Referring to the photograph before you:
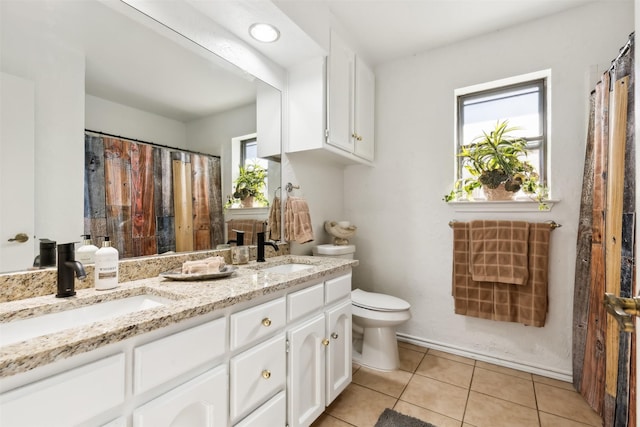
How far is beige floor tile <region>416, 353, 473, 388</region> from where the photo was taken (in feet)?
6.58

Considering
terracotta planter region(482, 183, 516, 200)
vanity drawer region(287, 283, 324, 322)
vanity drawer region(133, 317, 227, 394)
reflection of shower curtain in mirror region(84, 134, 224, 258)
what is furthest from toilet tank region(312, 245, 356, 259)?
vanity drawer region(133, 317, 227, 394)

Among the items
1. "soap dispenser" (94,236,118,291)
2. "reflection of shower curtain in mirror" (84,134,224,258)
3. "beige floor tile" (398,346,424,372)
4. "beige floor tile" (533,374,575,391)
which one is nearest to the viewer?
"soap dispenser" (94,236,118,291)

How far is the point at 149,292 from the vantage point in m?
1.15

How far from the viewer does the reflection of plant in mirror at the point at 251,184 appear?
1828 mm

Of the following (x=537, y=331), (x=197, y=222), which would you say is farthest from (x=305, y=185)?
(x=537, y=331)

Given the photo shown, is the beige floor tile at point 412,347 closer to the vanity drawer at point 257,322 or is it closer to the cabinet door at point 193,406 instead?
the vanity drawer at point 257,322

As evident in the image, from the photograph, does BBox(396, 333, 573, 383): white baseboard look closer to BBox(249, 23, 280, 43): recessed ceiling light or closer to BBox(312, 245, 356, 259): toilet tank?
BBox(312, 245, 356, 259): toilet tank

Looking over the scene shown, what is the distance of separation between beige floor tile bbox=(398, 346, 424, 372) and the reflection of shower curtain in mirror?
5.46ft

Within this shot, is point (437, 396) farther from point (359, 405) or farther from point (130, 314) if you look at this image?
point (130, 314)

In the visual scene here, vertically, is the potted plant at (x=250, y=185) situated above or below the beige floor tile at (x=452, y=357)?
above

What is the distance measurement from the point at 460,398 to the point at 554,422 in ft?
1.54

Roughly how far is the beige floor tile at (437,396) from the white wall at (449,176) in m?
0.54

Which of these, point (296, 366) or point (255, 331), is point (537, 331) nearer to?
point (296, 366)

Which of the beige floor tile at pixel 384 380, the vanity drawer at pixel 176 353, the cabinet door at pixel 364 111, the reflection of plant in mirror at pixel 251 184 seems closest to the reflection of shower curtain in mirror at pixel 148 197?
the reflection of plant in mirror at pixel 251 184
